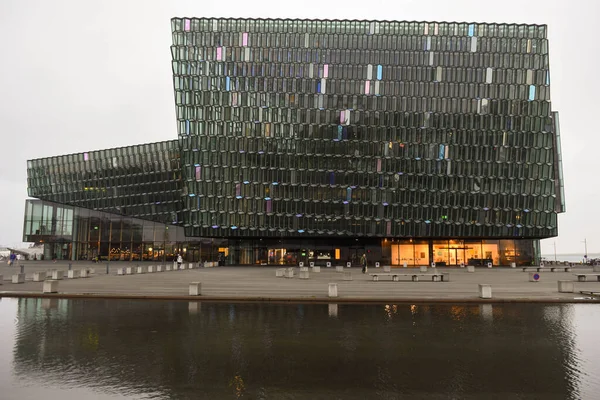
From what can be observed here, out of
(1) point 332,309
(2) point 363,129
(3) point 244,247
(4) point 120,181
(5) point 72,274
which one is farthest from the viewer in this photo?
(4) point 120,181

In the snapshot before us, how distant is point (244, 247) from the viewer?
7875cm

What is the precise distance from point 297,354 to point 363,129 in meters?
65.0

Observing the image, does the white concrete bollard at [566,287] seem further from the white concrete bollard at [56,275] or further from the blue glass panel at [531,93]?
the blue glass panel at [531,93]

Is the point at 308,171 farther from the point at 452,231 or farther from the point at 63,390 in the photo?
the point at 63,390

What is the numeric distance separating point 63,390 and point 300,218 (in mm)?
63890

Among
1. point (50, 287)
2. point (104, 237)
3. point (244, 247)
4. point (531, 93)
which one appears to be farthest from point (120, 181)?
point (531, 93)

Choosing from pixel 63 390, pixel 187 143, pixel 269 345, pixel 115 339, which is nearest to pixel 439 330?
pixel 269 345

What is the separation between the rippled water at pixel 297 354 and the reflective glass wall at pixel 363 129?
54974mm

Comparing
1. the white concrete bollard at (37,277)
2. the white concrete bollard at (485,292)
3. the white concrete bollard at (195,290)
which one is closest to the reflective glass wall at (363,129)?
the white concrete bollard at (37,277)

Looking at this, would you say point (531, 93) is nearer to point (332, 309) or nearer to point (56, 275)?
point (332, 309)

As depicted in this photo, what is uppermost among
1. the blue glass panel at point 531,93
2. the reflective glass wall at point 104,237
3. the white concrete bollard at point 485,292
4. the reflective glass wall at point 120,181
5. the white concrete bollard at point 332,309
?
the blue glass panel at point 531,93

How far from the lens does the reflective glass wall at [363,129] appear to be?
71938mm

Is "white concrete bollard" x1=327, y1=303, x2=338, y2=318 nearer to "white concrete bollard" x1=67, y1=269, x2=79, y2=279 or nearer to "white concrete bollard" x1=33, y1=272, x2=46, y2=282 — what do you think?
"white concrete bollard" x1=33, y1=272, x2=46, y2=282

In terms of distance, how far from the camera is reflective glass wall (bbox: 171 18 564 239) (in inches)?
2832
